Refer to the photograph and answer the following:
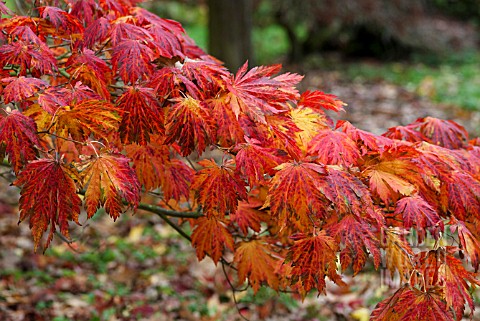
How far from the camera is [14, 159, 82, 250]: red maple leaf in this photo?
4.95 ft

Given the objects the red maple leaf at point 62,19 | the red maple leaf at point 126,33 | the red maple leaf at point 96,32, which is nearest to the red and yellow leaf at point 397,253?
the red maple leaf at point 126,33

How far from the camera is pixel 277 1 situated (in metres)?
11.8

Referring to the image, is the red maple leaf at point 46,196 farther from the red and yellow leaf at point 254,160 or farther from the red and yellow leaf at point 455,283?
the red and yellow leaf at point 455,283

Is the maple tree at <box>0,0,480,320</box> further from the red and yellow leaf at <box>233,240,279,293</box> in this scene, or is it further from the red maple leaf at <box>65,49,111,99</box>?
the red and yellow leaf at <box>233,240,279,293</box>

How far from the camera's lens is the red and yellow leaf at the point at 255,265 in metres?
2.17

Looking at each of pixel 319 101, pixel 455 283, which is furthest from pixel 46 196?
pixel 455 283

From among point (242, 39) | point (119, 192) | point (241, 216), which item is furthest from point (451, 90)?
point (119, 192)

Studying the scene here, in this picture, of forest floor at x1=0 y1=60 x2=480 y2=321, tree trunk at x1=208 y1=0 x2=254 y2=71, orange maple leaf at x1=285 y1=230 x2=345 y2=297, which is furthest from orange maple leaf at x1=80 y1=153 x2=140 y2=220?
tree trunk at x1=208 y1=0 x2=254 y2=71

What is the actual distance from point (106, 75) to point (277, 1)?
10385 mm

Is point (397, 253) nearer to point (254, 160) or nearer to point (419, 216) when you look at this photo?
point (419, 216)

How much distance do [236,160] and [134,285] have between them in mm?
2671

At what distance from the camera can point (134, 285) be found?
4.03 m

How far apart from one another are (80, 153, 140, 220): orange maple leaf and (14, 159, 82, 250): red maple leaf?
0.04m

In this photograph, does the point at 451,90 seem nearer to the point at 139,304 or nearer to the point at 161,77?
the point at 139,304
